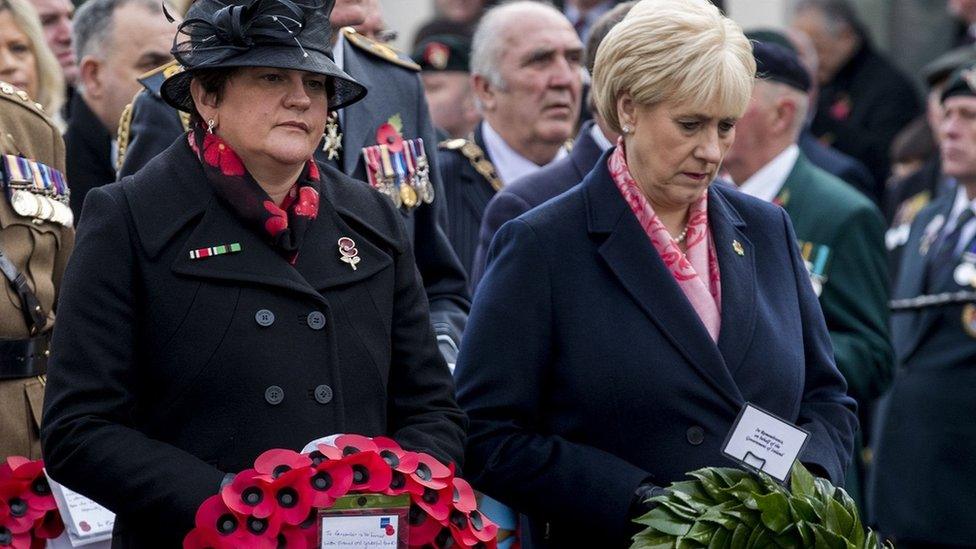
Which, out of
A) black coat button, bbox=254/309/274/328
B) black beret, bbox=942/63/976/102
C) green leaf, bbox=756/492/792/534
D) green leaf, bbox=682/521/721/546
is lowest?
black beret, bbox=942/63/976/102

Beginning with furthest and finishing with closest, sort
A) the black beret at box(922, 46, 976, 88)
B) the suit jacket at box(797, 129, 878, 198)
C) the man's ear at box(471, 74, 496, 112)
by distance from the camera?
the suit jacket at box(797, 129, 878, 198)
the black beret at box(922, 46, 976, 88)
the man's ear at box(471, 74, 496, 112)

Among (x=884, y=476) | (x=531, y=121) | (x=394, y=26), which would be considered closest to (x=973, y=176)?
(x=884, y=476)

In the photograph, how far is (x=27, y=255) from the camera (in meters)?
4.95

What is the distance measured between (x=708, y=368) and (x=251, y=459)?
1.11 m

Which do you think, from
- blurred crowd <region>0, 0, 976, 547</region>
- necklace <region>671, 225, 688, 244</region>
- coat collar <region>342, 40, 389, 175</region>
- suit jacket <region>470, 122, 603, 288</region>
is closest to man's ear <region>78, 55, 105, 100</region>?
blurred crowd <region>0, 0, 976, 547</region>

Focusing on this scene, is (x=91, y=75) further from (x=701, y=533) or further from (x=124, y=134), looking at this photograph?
(x=701, y=533)

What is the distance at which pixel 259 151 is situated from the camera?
406 cm

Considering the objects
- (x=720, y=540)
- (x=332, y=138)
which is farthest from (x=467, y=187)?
(x=720, y=540)

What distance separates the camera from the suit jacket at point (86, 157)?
20.2ft

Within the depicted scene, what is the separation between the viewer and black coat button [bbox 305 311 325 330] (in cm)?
403

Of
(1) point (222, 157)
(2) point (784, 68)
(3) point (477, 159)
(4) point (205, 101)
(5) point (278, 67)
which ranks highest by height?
(5) point (278, 67)

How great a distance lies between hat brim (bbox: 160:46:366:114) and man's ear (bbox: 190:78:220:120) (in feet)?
0.09

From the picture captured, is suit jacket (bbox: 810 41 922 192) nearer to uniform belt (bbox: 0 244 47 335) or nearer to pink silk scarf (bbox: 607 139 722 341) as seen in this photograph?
pink silk scarf (bbox: 607 139 722 341)

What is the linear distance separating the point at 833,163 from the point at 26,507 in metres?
6.07
